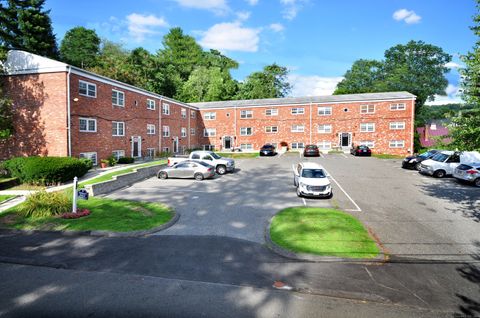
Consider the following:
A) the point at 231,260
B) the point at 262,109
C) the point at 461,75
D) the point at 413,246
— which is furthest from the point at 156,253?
the point at 262,109

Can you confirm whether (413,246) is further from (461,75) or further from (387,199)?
(461,75)

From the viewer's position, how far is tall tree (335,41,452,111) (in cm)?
6550

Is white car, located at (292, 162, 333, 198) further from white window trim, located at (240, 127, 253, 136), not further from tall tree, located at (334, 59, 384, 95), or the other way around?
tall tree, located at (334, 59, 384, 95)

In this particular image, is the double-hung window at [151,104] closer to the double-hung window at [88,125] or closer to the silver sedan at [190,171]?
the double-hung window at [88,125]

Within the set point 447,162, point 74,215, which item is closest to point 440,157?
point 447,162

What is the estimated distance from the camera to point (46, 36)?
159ft

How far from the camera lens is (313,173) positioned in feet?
52.6

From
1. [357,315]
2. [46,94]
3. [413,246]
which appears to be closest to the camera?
[357,315]

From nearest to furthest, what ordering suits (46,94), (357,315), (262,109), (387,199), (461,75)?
(357,315) → (461,75) → (387,199) → (46,94) → (262,109)

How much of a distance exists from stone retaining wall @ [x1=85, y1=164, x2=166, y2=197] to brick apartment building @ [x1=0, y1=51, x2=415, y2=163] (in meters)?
5.33

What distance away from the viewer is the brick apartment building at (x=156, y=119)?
2161 cm

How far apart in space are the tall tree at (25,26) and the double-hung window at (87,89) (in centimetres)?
3254

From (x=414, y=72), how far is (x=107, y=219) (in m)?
75.7

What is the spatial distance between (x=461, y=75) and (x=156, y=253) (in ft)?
46.5
